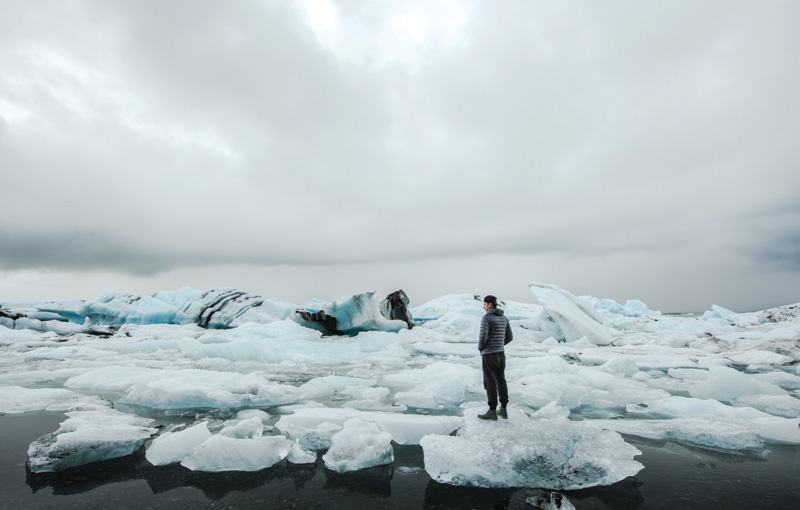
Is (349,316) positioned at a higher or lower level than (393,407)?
higher

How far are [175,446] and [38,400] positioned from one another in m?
3.67

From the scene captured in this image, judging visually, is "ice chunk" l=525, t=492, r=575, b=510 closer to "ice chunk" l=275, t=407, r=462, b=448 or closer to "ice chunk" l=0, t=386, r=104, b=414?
"ice chunk" l=275, t=407, r=462, b=448

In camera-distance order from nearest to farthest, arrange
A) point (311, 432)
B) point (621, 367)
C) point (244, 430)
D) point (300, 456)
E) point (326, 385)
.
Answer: point (300, 456)
point (244, 430)
point (311, 432)
point (326, 385)
point (621, 367)

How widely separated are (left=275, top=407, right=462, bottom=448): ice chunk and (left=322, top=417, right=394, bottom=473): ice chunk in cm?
38

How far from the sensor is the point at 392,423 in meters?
4.20

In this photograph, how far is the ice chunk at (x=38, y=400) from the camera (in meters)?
5.16

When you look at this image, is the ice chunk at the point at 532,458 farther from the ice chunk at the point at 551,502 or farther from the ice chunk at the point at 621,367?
the ice chunk at the point at 621,367

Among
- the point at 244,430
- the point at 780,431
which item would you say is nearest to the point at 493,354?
the point at 244,430

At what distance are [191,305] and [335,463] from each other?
2418cm

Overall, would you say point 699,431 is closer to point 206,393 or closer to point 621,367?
point 621,367

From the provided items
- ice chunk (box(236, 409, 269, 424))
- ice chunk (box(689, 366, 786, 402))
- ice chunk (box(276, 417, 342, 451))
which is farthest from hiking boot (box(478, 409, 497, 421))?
ice chunk (box(689, 366, 786, 402))

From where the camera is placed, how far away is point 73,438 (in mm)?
3471

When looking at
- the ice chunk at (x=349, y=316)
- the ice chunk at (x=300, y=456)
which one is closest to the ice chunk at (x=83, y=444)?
the ice chunk at (x=300, y=456)

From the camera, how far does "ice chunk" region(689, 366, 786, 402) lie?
19.4 ft
